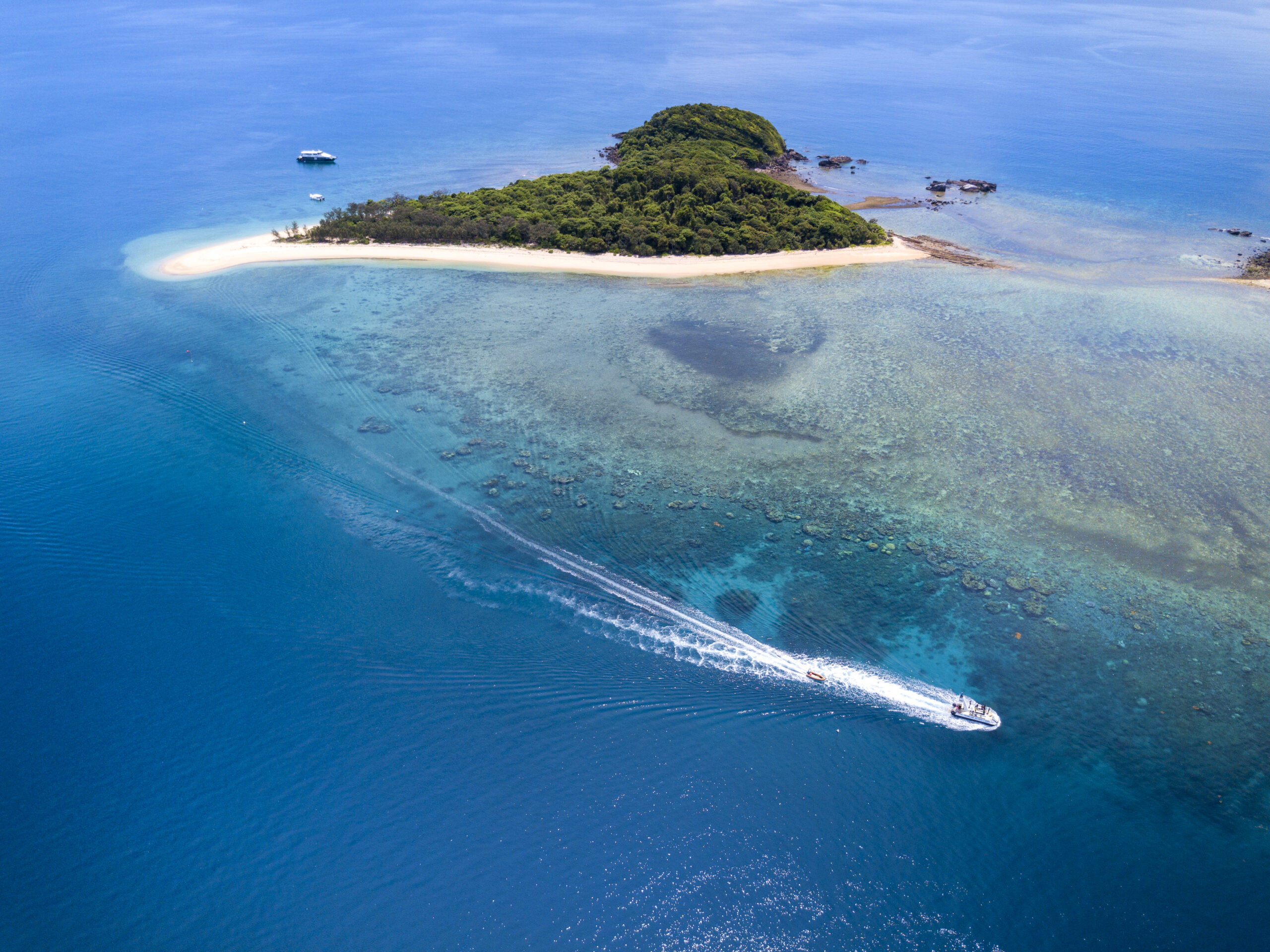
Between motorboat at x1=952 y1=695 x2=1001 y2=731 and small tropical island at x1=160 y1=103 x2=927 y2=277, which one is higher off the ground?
small tropical island at x1=160 y1=103 x2=927 y2=277

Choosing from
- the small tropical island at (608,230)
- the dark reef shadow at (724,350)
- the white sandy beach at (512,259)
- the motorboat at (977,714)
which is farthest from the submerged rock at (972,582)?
the small tropical island at (608,230)

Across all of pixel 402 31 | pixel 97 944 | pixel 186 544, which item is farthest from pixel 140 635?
pixel 402 31

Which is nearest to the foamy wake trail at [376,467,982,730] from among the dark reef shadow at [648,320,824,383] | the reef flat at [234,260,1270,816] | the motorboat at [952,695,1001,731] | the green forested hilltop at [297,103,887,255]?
the motorboat at [952,695,1001,731]

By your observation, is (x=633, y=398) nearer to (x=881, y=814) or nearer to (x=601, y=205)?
(x=881, y=814)

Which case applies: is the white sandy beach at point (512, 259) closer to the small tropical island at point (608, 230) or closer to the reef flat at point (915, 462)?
the small tropical island at point (608, 230)

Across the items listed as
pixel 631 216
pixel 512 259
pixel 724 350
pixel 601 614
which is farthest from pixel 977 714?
pixel 631 216

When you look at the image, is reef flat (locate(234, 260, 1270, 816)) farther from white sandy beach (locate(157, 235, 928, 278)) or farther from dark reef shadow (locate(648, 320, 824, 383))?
white sandy beach (locate(157, 235, 928, 278))
